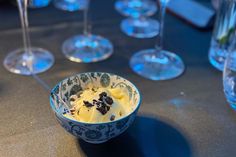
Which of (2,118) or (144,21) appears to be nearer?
(2,118)

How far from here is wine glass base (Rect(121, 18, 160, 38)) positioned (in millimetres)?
804

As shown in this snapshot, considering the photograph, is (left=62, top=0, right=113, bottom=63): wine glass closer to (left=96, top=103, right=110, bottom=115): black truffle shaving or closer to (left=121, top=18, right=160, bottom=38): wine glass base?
(left=121, top=18, right=160, bottom=38): wine glass base


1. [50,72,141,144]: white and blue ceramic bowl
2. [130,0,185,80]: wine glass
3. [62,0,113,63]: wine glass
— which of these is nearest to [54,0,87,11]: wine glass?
[62,0,113,63]: wine glass

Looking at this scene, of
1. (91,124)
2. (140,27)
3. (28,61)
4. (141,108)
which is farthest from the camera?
(140,27)

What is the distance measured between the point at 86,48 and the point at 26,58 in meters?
0.12

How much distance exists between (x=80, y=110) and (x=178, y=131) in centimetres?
15

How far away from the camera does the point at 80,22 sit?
33.1 inches

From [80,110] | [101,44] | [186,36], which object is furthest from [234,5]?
[80,110]

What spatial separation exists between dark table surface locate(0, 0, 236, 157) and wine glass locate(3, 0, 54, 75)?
14 mm

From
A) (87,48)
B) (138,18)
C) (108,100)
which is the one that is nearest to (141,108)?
(108,100)

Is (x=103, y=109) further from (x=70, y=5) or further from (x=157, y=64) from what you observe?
(x=70, y=5)

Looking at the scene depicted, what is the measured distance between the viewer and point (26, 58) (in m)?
0.70

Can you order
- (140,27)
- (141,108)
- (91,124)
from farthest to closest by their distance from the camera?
(140,27) → (141,108) → (91,124)

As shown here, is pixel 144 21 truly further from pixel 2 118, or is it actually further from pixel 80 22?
pixel 2 118
